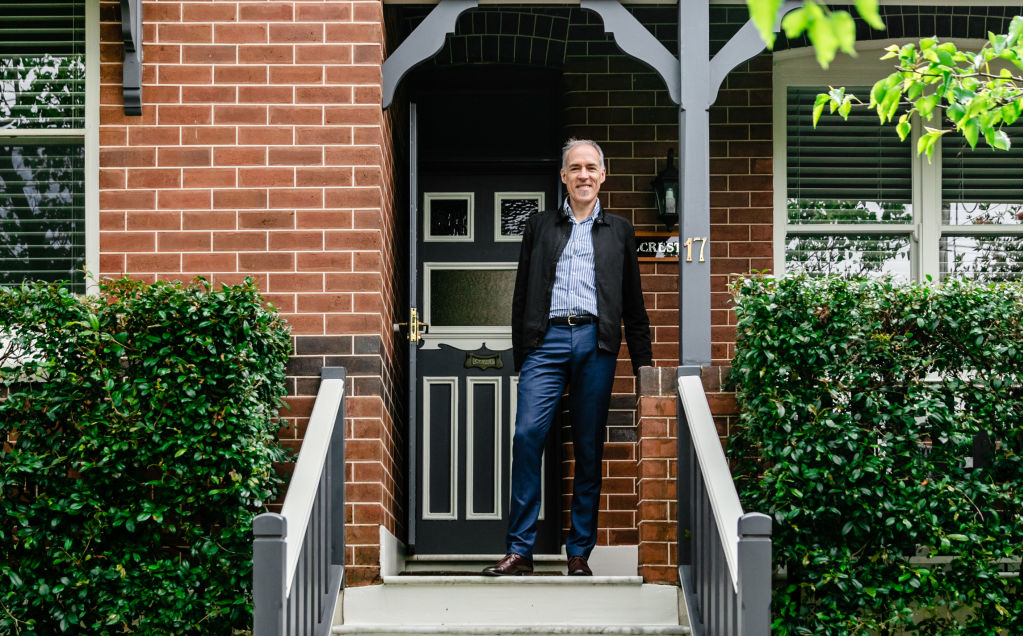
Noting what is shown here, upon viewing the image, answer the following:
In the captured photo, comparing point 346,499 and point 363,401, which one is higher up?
point 363,401

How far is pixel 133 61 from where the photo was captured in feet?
21.7

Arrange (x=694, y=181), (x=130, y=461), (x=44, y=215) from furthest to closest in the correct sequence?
(x=44, y=215) < (x=694, y=181) < (x=130, y=461)

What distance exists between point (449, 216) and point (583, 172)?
189 cm

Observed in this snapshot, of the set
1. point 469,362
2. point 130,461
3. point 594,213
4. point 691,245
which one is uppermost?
point 594,213

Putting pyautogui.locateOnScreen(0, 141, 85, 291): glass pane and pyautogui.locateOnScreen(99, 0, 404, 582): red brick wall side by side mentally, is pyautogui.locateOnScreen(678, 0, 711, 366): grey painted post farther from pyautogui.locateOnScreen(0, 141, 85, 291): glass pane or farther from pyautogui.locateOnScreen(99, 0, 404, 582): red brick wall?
pyautogui.locateOnScreen(0, 141, 85, 291): glass pane

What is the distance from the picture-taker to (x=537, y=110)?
8.23 m

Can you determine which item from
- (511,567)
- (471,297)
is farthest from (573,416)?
(471,297)

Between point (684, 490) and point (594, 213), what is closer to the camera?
point (684, 490)

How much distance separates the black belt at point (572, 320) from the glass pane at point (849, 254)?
83.8 inches

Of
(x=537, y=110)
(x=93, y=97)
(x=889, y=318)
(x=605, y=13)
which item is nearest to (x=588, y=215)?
(x=605, y=13)

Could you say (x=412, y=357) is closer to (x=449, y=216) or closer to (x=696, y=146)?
(x=449, y=216)

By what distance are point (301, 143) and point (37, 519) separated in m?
2.08

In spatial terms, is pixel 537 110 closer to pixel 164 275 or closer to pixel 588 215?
pixel 588 215

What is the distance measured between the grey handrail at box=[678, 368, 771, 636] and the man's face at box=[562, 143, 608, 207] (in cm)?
92
